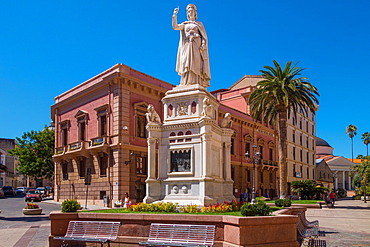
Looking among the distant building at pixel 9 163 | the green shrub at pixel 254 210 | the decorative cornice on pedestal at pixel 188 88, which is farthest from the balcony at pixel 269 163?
the distant building at pixel 9 163

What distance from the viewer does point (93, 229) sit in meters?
11.5

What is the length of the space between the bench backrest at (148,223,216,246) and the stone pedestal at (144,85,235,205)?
9.45ft

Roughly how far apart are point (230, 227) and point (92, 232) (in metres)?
4.29

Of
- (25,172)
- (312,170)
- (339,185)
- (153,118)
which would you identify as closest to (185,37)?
(153,118)

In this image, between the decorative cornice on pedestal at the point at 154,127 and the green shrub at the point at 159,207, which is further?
the decorative cornice on pedestal at the point at 154,127

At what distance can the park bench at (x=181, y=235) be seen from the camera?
987 cm

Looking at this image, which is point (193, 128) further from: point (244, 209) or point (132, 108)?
point (132, 108)

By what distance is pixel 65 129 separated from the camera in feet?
135

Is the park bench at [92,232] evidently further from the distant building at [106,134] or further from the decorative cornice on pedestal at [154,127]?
the distant building at [106,134]

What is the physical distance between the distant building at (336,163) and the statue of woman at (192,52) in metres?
97.4

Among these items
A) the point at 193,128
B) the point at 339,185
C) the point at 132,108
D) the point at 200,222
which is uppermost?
the point at 132,108

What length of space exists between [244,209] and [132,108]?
24.9 meters

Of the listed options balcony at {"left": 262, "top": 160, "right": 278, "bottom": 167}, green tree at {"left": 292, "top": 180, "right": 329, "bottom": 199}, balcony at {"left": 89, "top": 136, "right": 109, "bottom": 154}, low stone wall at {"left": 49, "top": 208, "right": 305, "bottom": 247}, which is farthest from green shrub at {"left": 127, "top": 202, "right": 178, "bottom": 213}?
balcony at {"left": 262, "top": 160, "right": 278, "bottom": 167}

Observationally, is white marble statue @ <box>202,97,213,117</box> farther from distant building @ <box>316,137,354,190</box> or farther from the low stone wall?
distant building @ <box>316,137,354,190</box>
